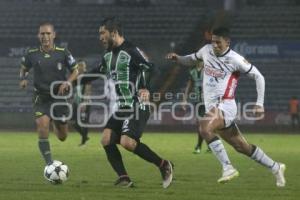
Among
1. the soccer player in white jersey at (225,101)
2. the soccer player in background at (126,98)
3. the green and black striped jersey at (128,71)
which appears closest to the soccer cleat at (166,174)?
the soccer player in background at (126,98)

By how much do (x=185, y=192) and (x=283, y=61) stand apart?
2771 centimetres

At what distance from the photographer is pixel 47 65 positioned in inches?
491

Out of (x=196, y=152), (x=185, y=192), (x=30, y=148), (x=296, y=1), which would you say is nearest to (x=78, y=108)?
(x=30, y=148)

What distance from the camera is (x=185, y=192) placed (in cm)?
974

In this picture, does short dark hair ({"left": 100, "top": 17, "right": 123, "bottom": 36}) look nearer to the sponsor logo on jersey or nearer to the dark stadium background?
the sponsor logo on jersey

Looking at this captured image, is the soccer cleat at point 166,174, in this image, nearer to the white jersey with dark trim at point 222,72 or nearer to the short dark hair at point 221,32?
the white jersey with dark trim at point 222,72

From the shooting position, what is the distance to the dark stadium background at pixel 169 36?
1416 inches

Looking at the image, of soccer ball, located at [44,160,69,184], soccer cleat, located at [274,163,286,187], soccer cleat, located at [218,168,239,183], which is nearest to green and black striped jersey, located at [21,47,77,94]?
soccer ball, located at [44,160,69,184]

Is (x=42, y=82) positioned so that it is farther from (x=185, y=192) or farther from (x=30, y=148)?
(x=30, y=148)

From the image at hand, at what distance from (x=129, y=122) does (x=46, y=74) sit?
8.38ft

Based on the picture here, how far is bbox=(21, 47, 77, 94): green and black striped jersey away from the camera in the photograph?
12.4 meters

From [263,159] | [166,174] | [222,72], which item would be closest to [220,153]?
[263,159]

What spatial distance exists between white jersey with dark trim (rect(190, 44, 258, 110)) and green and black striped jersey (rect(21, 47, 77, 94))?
2.52 metres

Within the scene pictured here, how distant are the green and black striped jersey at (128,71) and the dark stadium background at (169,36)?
2301 cm
